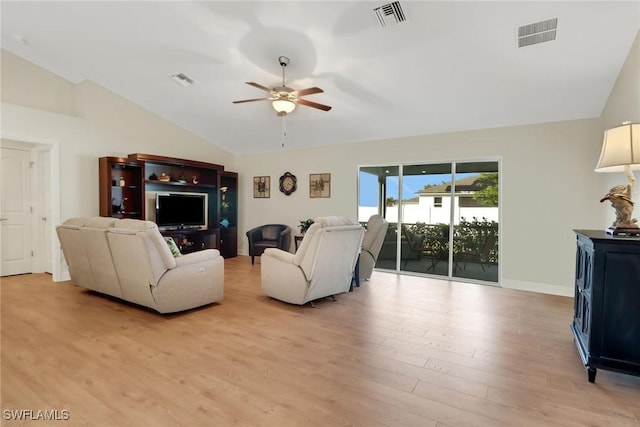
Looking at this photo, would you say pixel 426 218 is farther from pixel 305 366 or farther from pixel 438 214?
pixel 305 366

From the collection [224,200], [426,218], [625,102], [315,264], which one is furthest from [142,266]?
[625,102]

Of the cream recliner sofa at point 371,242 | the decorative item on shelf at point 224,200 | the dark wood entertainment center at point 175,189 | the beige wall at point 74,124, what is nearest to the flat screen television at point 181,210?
the dark wood entertainment center at point 175,189

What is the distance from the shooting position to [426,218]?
5.73m

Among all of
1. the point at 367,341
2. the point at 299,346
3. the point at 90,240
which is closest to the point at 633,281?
the point at 367,341

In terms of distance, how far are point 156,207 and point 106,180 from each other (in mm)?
940

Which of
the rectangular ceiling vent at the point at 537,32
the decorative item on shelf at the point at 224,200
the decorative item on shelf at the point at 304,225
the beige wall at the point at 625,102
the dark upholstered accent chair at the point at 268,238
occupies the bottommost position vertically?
the dark upholstered accent chair at the point at 268,238

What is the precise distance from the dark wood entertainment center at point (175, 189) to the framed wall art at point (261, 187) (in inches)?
19.6

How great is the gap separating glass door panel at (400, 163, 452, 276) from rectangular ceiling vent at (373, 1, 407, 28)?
2.98 meters

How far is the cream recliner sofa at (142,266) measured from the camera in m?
3.37

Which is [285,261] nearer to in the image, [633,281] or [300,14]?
[300,14]

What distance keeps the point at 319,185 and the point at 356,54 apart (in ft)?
10.9

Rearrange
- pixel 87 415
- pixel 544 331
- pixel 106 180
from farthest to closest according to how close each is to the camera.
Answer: pixel 106 180
pixel 544 331
pixel 87 415

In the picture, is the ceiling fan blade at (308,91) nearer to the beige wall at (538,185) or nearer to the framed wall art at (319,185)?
the beige wall at (538,185)

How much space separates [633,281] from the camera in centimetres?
217
